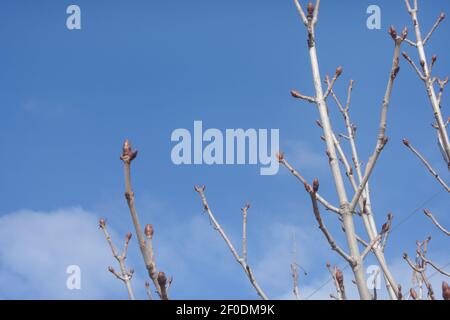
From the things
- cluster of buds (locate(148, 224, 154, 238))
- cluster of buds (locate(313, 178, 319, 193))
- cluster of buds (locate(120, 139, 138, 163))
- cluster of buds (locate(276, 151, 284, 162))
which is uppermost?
cluster of buds (locate(276, 151, 284, 162))

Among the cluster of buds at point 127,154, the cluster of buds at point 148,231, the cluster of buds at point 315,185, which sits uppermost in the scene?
the cluster of buds at point 315,185

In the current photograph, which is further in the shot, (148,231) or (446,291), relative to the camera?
(446,291)

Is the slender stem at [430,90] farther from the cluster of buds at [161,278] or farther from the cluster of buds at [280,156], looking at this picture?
the cluster of buds at [161,278]

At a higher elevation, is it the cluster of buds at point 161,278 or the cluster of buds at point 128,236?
the cluster of buds at point 128,236

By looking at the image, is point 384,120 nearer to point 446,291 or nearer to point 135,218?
point 446,291

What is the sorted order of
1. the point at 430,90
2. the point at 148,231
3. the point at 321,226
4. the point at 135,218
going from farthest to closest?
1. the point at 430,90
2. the point at 321,226
3. the point at 148,231
4. the point at 135,218

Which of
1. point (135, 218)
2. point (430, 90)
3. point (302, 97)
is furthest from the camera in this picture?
point (430, 90)

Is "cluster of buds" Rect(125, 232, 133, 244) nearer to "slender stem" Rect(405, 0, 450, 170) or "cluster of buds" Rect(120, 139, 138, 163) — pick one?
"cluster of buds" Rect(120, 139, 138, 163)

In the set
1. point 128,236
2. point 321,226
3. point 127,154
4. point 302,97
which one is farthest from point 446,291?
point 128,236

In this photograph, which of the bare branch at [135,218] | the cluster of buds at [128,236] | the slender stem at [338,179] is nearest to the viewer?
the bare branch at [135,218]

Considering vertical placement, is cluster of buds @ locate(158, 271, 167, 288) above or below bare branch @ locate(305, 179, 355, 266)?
below

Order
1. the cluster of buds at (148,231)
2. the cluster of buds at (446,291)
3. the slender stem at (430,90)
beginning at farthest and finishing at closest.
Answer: the slender stem at (430,90) → the cluster of buds at (446,291) → the cluster of buds at (148,231)

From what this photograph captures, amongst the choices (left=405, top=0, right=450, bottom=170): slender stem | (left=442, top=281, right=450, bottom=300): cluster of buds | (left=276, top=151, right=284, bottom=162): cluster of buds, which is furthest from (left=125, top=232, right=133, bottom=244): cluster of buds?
(left=405, top=0, right=450, bottom=170): slender stem

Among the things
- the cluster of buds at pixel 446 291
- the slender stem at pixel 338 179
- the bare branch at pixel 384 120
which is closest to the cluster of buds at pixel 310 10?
the slender stem at pixel 338 179
